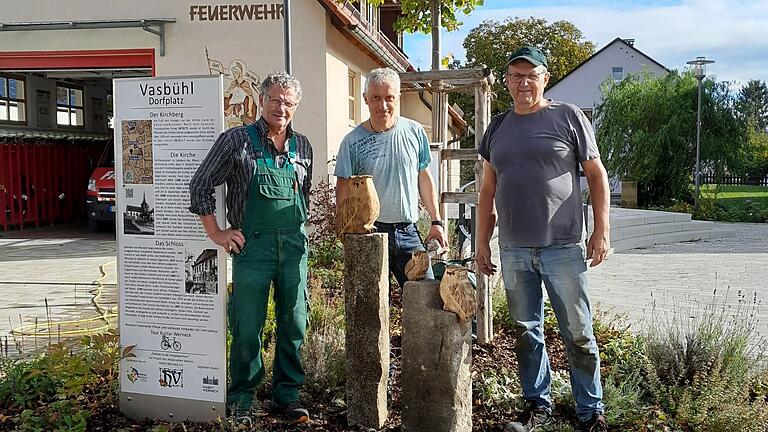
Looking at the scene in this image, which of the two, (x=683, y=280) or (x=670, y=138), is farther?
(x=670, y=138)

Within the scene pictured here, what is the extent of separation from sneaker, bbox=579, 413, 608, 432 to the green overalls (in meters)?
1.58

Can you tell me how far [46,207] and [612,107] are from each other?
19041 mm

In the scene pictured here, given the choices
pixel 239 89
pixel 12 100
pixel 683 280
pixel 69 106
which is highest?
pixel 69 106

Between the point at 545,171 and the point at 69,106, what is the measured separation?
17.4 m

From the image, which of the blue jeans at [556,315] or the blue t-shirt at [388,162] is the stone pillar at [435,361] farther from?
the blue t-shirt at [388,162]

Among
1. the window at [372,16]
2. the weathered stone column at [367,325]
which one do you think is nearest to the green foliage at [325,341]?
the weathered stone column at [367,325]

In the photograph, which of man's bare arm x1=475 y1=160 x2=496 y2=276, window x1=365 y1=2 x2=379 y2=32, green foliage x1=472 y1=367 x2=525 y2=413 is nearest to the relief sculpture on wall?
window x1=365 y1=2 x2=379 y2=32

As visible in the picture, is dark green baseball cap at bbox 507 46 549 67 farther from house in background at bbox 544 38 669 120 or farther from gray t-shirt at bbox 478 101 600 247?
house in background at bbox 544 38 669 120

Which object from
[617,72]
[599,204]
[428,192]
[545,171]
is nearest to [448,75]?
[428,192]

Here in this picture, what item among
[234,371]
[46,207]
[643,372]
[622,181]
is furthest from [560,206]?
[622,181]

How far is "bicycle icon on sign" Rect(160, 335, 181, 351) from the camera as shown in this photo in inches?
165

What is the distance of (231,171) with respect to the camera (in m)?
3.88

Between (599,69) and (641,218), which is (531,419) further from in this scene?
(599,69)

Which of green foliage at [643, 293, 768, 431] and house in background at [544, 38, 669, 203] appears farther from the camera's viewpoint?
house in background at [544, 38, 669, 203]
